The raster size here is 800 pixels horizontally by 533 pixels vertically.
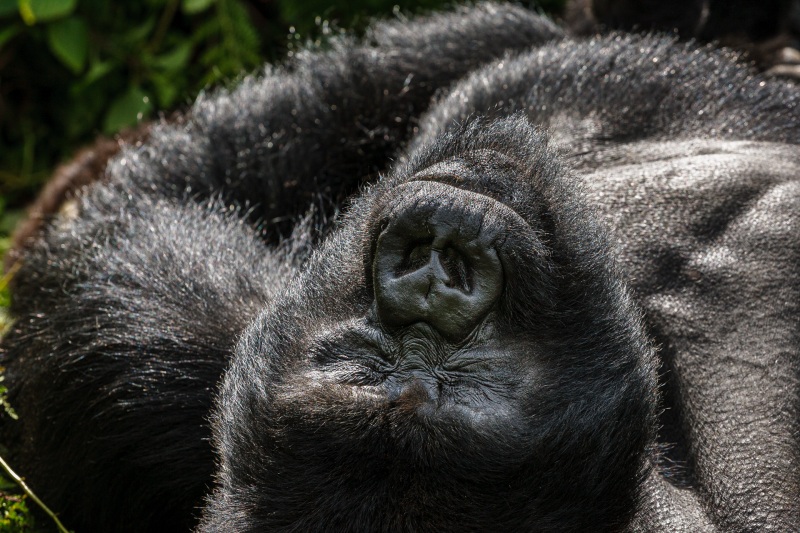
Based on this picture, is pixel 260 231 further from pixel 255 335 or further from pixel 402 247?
pixel 402 247

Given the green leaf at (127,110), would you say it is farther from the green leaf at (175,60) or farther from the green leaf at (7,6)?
the green leaf at (7,6)

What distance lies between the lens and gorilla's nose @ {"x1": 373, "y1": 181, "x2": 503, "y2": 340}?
5.38 feet

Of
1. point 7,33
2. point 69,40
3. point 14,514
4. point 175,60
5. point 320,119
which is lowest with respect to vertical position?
point 14,514

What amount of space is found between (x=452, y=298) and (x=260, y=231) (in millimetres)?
1454

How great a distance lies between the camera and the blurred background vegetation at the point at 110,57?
436 cm

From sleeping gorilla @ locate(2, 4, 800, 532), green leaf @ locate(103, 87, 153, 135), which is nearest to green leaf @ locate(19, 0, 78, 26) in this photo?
green leaf @ locate(103, 87, 153, 135)

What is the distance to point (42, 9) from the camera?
406 cm

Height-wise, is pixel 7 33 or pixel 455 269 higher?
pixel 7 33

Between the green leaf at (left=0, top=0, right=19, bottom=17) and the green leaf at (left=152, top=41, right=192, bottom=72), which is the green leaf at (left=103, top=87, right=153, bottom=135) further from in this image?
the green leaf at (left=0, top=0, right=19, bottom=17)

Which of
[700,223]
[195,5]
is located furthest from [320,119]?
[195,5]

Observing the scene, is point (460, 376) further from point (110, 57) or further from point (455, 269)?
point (110, 57)

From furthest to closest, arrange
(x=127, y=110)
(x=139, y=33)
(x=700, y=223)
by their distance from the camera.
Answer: (x=139, y=33)
(x=127, y=110)
(x=700, y=223)

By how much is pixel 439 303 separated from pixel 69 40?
3.23 m

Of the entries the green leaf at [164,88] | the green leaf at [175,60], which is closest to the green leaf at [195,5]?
the green leaf at [175,60]
